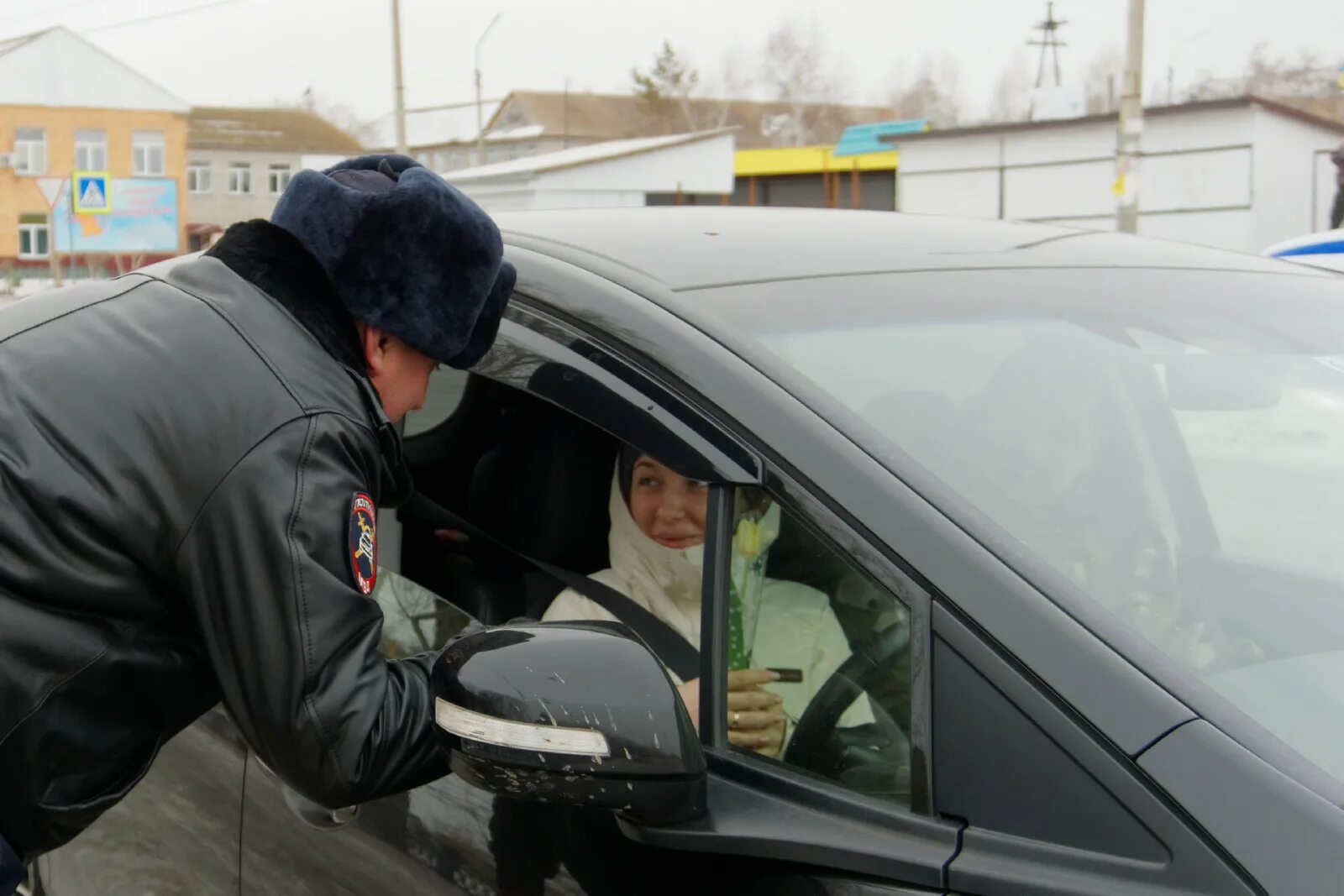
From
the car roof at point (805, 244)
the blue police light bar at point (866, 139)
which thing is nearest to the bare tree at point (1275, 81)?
the blue police light bar at point (866, 139)

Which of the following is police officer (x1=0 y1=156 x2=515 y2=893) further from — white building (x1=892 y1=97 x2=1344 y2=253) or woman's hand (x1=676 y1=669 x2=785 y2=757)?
white building (x1=892 y1=97 x2=1344 y2=253)

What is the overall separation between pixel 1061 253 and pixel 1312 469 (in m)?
0.51

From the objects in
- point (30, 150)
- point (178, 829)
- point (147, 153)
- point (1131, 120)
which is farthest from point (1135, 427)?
point (147, 153)

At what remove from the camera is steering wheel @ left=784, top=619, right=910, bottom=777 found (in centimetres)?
141

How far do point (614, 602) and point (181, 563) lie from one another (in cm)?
83

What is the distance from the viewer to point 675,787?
4.49 feet

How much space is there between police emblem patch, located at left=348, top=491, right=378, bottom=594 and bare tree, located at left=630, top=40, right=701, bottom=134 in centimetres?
8653

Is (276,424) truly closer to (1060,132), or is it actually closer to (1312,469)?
(1312,469)

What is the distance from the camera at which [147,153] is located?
60.9 metres

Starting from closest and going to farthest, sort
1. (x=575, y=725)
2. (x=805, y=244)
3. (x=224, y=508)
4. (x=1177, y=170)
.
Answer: (x=575, y=725)
(x=224, y=508)
(x=805, y=244)
(x=1177, y=170)

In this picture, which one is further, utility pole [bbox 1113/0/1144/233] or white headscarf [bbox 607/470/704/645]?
utility pole [bbox 1113/0/1144/233]

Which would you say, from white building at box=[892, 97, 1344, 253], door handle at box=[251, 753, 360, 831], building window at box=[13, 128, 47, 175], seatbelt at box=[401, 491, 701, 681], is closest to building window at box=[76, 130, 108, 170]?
Result: building window at box=[13, 128, 47, 175]

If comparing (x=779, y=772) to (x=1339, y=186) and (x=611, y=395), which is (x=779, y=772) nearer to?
(x=611, y=395)

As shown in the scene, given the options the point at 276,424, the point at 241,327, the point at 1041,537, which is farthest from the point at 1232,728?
the point at 241,327
